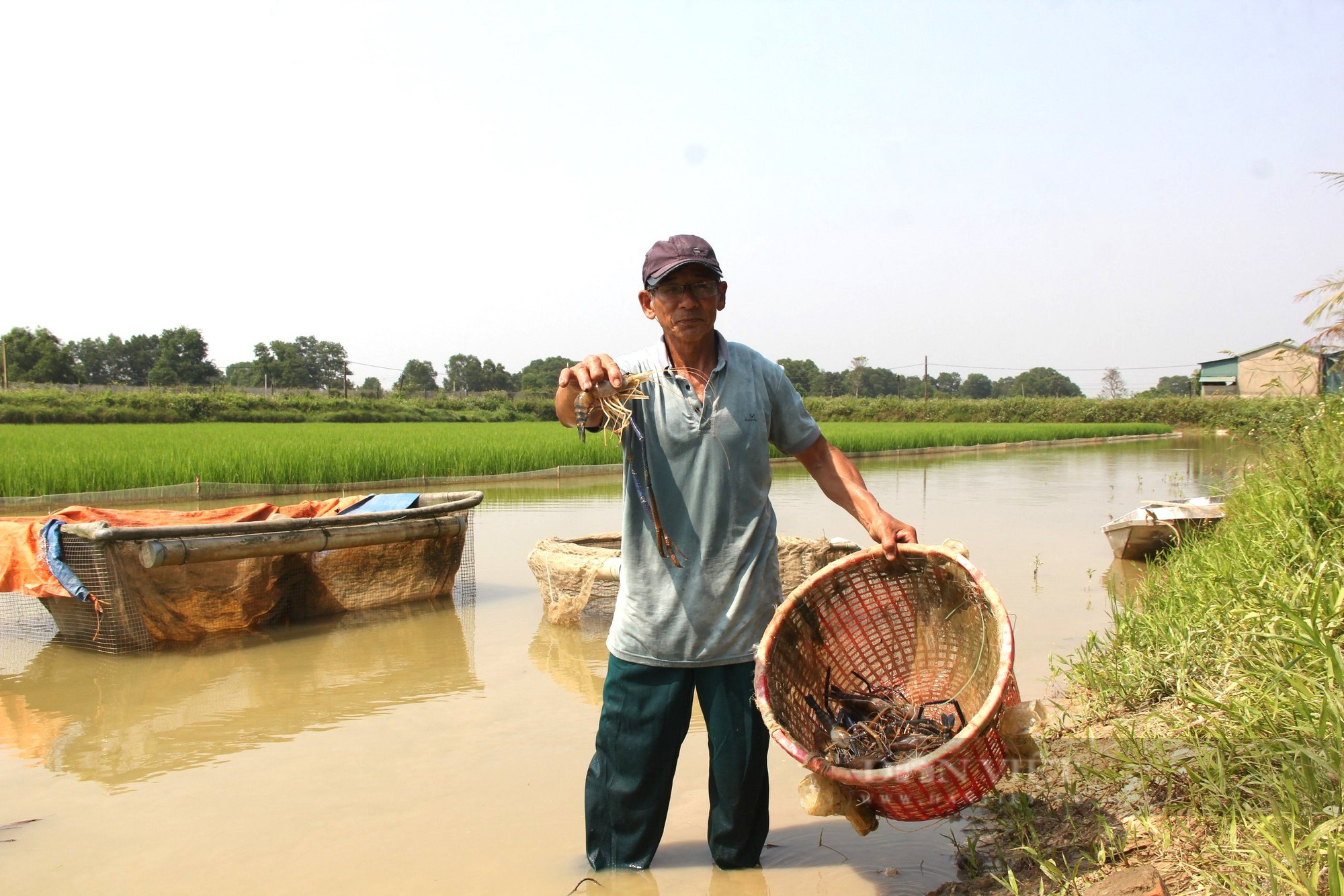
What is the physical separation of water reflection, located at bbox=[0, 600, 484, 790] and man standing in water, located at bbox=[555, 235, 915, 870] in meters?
1.76

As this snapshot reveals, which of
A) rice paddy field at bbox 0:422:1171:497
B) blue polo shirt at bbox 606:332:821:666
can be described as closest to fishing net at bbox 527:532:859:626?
rice paddy field at bbox 0:422:1171:497

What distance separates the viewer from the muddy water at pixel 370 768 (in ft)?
7.77

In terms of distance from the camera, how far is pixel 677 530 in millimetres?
2098

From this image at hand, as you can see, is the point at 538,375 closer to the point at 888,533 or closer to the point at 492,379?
the point at 492,379

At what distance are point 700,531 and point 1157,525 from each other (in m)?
5.00

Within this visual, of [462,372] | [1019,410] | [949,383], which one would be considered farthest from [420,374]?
[949,383]

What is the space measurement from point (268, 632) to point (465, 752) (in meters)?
2.12

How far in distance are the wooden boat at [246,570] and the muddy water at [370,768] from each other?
0.44 ft

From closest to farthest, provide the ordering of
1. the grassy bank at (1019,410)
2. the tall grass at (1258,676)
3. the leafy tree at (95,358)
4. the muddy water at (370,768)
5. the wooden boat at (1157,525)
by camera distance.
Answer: the tall grass at (1258,676), the muddy water at (370,768), the wooden boat at (1157,525), the grassy bank at (1019,410), the leafy tree at (95,358)

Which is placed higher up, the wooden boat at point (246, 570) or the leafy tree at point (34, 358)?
the leafy tree at point (34, 358)

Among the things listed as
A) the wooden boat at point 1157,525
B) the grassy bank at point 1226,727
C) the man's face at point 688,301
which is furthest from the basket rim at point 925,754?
the wooden boat at point 1157,525

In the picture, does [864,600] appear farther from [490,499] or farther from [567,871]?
[490,499]

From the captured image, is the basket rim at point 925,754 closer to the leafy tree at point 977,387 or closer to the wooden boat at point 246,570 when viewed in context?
the wooden boat at point 246,570

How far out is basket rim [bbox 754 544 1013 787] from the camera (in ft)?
5.59
